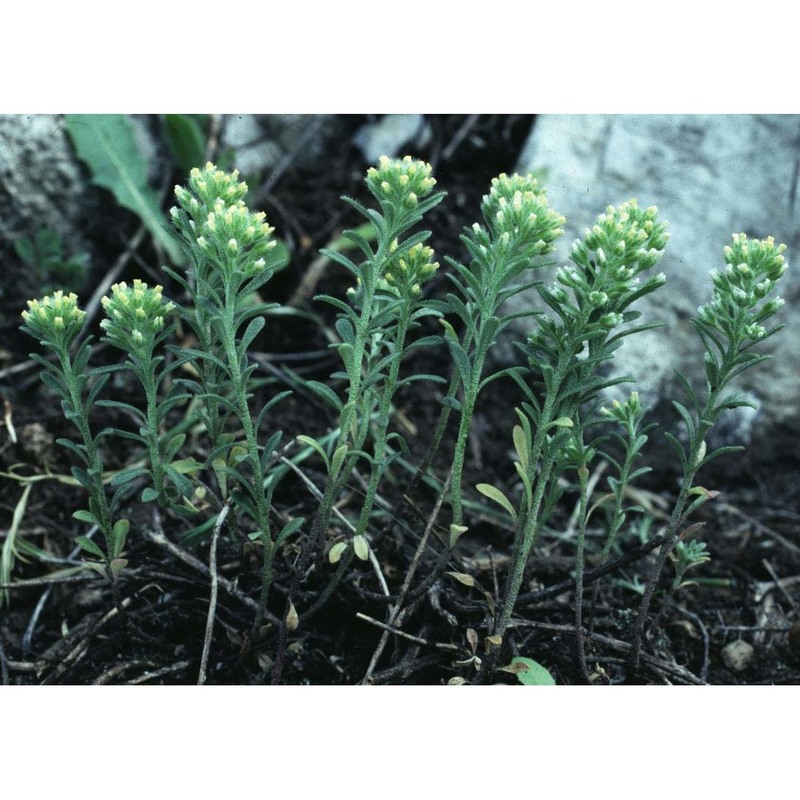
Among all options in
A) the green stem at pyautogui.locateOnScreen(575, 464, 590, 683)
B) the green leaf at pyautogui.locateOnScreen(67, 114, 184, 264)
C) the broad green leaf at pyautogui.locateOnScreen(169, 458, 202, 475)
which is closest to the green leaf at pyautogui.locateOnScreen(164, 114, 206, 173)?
the green leaf at pyautogui.locateOnScreen(67, 114, 184, 264)

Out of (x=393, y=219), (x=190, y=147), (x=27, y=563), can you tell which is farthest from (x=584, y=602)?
(x=190, y=147)

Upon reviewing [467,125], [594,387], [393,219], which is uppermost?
[467,125]

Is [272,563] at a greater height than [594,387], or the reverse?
[594,387]

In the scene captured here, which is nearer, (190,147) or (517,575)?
(517,575)

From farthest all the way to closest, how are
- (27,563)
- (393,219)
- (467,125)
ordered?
(467,125) → (27,563) → (393,219)

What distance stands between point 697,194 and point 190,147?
213cm

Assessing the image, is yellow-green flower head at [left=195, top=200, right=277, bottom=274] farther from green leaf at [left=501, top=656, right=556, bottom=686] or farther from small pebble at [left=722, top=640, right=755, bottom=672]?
small pebble at [left=722, top=640, right=755, bottom=672]

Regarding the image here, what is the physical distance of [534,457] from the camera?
2.27 meters

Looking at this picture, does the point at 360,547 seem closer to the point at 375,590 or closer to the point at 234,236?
the point at 375,590

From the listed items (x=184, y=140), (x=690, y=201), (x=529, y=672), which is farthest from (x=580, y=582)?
(x=184, y=140)

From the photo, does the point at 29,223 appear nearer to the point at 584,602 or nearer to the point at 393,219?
the point at 393,219

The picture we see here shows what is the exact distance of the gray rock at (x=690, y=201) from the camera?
372 cm

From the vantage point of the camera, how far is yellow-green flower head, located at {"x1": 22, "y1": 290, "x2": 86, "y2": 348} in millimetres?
2291

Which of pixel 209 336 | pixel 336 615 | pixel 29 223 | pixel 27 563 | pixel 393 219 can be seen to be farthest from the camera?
pixel 29 223
